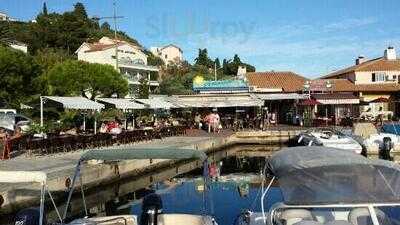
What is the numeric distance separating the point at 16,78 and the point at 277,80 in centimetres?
2877

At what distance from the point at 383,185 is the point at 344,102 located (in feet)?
143

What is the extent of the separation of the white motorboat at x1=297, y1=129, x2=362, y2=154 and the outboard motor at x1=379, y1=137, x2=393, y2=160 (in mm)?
1311

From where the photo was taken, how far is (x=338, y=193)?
809 cm

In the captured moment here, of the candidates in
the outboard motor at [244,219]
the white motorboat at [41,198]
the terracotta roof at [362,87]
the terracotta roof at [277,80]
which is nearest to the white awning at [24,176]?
the white motorboat at [41,198]

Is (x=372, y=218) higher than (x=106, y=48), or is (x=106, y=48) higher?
(x=106, y=48)

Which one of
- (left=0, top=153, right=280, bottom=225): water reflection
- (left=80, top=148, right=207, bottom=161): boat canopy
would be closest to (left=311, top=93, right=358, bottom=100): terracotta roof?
(left=0, top=153, right=280, bottom=225): water reflection

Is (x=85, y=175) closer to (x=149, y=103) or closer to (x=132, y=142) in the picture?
(x=132, y=142)

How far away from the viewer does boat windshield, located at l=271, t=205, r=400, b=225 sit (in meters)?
7.66

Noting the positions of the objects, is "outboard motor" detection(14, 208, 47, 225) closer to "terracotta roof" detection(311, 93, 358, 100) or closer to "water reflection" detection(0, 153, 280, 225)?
"water reflection" detection(0, 153, 280, 225)

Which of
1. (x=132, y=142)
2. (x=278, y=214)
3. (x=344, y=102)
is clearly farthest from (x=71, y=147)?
(x=344, y=102)

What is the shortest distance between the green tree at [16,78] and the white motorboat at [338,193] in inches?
1723

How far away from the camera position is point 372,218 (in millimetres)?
7527

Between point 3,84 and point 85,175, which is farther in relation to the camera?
point 3,84

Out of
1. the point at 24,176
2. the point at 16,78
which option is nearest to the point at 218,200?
the point at 24,176
